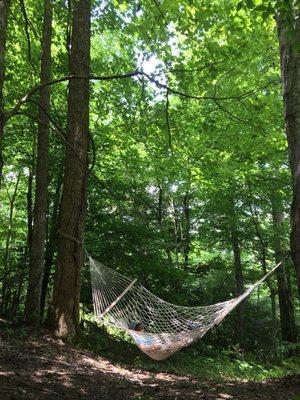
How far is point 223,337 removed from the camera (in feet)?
24.1

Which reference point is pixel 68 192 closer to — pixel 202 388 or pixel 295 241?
pixel 202 388

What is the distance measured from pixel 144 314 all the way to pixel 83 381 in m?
1.64

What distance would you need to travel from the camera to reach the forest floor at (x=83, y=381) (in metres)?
2.43

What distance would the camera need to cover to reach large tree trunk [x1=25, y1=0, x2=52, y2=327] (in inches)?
165

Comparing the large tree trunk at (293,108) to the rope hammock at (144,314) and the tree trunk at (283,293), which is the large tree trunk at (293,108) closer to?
the rope hammock at (144,314)

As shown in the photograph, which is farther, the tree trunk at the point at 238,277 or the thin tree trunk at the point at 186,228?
the thin tree trunk at the point at 186,228

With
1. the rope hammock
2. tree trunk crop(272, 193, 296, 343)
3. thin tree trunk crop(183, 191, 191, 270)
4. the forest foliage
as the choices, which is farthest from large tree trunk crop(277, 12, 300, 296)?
thin tree trunk crop(183, 191, 191, 270)

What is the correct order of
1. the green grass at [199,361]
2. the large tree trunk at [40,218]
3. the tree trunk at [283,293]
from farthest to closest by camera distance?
the tree trunk at [283,293], the green grass at [199,361], the large tree trunk at [40,218]

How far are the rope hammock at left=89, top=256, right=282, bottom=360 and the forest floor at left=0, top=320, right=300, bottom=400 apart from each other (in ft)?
1.03

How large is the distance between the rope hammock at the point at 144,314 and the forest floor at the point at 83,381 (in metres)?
0.31

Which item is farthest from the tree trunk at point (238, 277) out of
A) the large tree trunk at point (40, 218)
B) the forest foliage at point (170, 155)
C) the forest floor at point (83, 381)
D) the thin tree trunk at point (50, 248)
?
the large tree trunk at point (40, 218)

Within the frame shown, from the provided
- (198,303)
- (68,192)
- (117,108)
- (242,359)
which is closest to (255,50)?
(117,108)

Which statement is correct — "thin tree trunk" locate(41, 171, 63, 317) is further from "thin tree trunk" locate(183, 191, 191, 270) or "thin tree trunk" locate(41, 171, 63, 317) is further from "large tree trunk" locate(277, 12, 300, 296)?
"large tree trunk" locate(277, 12, 300, 296)

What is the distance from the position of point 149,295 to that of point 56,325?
3.26 feet
